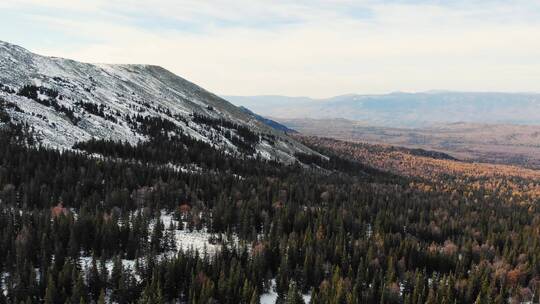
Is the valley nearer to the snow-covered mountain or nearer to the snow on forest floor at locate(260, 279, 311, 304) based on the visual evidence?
the snow on forest floor at locate(260, 279, 311, 304)

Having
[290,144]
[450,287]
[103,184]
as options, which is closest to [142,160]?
[103,184]

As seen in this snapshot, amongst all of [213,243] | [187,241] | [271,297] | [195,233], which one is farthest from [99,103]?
[271,297]

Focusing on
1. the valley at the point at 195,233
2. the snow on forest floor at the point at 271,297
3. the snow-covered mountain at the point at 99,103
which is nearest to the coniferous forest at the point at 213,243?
the valley at the point at 195,233

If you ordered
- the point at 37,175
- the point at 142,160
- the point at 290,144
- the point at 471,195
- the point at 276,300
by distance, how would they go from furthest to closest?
the point at 290,144 < the point at 471,195 < the point at 142,160 < the point at 37,175 < the point at 276,300

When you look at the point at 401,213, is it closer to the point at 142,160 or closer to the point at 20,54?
the point at 142,160

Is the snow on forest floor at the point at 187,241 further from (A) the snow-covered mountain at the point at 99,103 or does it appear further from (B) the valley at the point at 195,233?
(A) the snow-covered mountain at the point at 99,103

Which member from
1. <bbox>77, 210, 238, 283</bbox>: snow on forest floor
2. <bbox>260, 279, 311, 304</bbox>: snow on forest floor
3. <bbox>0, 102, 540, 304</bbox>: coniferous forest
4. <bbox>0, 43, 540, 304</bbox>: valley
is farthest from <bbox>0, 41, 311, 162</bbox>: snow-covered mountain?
<bbox>260, 279, 311, 304</bbox>: snow on forest floor
